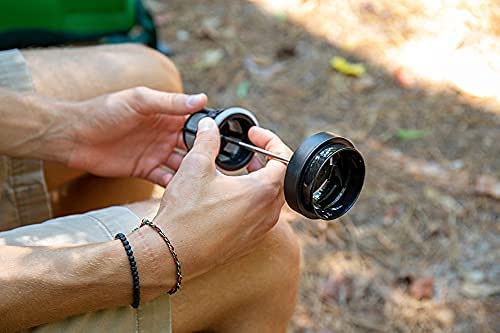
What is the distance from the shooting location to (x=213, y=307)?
3.77 ft

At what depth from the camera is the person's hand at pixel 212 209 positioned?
3.45ft

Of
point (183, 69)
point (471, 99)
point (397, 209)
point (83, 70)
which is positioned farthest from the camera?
point (183, 69)

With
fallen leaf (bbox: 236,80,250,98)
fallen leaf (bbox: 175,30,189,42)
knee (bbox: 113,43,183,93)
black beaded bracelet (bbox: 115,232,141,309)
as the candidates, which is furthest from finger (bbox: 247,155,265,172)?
fallen leaf (bbox: 175,30,189,42)

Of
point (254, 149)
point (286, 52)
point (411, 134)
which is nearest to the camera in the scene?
point (254, 149)

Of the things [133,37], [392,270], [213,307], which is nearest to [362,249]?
[392,270]

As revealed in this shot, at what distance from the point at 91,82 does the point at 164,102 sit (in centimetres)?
21

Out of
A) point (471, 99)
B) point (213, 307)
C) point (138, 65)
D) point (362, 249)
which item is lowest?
point (362, 249)

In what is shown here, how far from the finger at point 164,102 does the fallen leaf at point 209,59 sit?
131 cm

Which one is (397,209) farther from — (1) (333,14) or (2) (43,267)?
(2) (43,267)

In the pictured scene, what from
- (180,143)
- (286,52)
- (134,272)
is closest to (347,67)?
(286,52)

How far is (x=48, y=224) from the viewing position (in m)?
1.17

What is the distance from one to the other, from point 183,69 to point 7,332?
1731mm

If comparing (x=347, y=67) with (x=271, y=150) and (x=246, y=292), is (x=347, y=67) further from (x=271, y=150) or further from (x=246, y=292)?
(x=246, y=292)

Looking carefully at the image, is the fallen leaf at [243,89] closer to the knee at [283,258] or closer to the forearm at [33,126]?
the forearm at [33,126]
